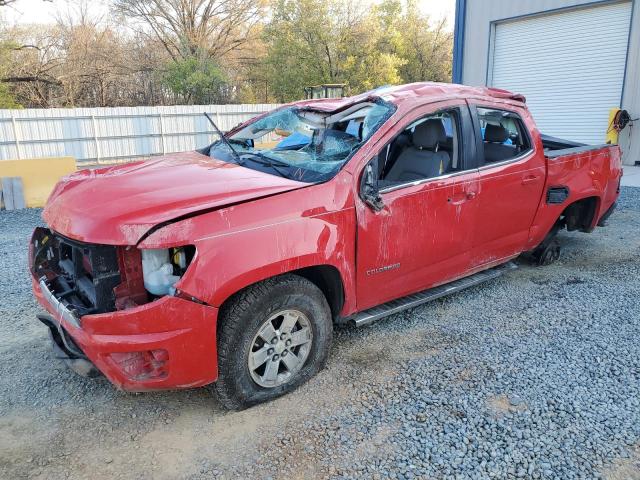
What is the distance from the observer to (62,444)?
→ 2.66 metres

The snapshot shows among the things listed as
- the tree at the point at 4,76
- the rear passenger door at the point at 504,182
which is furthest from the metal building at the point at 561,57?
the tree at the point at 4,76

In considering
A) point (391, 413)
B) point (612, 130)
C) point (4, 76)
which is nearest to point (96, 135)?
point (4, 76)

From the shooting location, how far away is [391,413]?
288 cm

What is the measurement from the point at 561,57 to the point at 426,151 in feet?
37.6

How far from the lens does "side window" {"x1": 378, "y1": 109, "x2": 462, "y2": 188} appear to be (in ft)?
12.5

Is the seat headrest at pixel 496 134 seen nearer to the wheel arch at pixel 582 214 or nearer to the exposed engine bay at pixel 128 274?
the wheel arch at pixel 582 214

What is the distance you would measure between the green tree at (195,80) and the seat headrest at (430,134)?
2323 cm

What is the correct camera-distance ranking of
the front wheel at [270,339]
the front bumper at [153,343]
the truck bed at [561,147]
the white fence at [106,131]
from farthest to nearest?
the white fence at [106,131], the truck bed at [561,147], the front wheel at [270,339], the front bumper at [153,343]

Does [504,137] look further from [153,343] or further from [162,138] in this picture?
[162,138]

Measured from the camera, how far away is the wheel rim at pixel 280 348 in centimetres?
285

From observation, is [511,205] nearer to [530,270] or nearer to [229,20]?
[530,270]

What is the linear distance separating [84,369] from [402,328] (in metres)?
2.29

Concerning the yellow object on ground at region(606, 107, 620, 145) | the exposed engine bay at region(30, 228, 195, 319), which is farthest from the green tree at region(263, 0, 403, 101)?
the exposed engine bay at region(30, 228, 195, 319)

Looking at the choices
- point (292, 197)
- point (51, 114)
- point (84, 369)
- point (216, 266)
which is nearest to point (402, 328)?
point (292, 197)
